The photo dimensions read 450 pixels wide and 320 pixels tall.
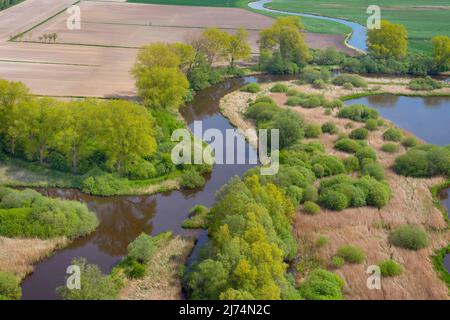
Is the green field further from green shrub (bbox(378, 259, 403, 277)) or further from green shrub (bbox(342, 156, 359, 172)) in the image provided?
green shrub (bbox(378, 259, 403, 277))

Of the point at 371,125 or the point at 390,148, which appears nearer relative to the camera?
the point at 390,148

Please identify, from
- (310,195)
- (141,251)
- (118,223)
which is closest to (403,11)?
(310,195)

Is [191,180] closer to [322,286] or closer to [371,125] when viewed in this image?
[322,286]

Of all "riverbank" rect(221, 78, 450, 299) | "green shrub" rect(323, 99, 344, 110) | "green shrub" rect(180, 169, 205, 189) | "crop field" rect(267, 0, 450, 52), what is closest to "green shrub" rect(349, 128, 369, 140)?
"riverbank" rect(221, 78, 450, 299)

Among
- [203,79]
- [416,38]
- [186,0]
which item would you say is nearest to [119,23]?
[186,0]

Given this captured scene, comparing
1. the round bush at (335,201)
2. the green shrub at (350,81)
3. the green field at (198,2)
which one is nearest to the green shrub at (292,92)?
the green shrub at (350,81)

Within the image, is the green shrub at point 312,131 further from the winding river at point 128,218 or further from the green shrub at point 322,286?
the green shrub at point 322,286
